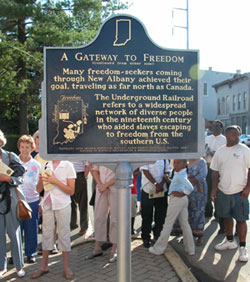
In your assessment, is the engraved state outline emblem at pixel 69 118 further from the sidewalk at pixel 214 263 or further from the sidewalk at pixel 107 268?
the sidewalk at pixel 214 263

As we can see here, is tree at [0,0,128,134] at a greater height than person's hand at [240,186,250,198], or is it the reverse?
tree at [0,0,128,134]

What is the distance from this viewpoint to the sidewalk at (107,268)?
4.01 meters

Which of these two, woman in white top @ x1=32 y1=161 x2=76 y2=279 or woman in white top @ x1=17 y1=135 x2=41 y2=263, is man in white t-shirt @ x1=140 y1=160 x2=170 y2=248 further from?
woman in white top @ x1=17 y1=135 x2=41 y2=263

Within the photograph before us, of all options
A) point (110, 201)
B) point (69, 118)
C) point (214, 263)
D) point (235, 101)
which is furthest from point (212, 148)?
point (235, 101)

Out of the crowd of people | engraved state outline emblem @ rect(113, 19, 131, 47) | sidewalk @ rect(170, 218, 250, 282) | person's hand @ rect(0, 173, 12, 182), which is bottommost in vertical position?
sidewalk @ rect(170, 218, 250, 282)

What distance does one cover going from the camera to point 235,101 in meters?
40.1

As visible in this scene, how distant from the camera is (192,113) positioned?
9.71ft

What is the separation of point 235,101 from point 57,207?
3936 cm

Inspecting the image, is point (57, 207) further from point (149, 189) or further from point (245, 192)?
point (245, 192)

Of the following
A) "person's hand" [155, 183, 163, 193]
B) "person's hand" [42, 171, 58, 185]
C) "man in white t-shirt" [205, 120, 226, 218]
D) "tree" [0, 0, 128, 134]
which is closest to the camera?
"person's hand" [42, 171, 58, 185]

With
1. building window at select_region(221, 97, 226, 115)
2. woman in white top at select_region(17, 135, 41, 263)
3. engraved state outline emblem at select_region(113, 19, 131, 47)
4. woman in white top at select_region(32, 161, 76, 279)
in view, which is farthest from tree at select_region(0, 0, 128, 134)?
building window at select_region(221, 97, 226, 115)

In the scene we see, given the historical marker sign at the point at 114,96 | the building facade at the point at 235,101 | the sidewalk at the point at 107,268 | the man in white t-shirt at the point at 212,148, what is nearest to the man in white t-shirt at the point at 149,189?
the sidewalk at the point at 107,268

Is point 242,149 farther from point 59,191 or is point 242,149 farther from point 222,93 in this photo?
point 222,93

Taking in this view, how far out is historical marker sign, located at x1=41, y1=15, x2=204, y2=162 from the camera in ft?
9.32
